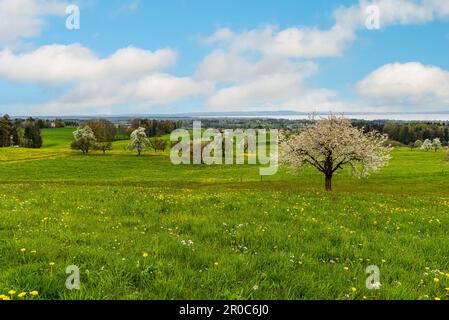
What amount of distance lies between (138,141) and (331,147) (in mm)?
89608

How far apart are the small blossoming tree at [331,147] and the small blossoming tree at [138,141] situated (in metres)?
83.1

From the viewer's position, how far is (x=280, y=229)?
10.4 meters

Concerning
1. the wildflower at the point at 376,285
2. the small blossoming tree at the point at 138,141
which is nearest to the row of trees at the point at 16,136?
the small blossoming tree at the point at 138,141

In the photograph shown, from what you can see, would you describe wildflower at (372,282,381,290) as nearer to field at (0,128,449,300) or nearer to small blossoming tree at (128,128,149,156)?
field at (0,128,449,300)

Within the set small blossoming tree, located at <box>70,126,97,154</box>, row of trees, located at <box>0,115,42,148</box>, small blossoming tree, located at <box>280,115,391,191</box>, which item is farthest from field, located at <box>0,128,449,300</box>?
row of trees, located at <box>0,115,42,148</box>

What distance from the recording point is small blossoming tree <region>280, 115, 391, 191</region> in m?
42.8

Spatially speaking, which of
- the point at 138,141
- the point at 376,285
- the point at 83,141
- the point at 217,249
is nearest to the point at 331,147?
the point at 217,249

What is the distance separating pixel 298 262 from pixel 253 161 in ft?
335

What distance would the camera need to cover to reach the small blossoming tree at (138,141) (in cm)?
12131

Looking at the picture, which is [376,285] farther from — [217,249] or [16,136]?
[16,136]

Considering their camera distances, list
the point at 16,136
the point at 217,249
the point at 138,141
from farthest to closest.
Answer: the point at 16,136
the point at 138,141
the point at 217,249

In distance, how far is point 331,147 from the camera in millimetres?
42812

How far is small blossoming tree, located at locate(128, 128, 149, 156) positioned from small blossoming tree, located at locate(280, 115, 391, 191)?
8310 cm
